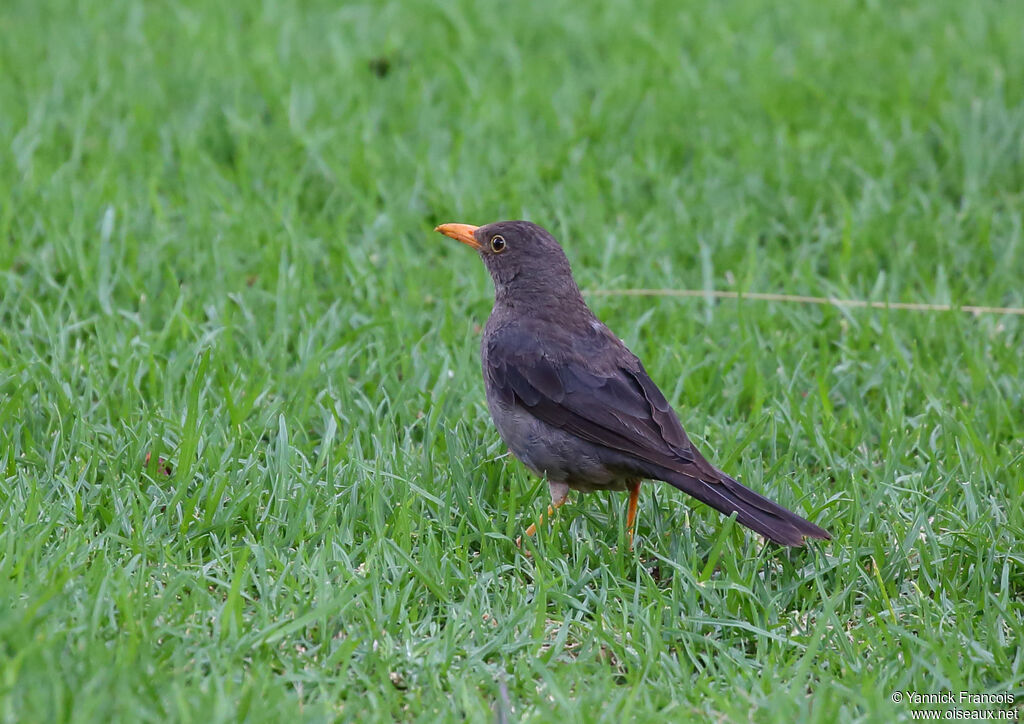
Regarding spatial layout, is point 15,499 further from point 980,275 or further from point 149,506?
point 980,275

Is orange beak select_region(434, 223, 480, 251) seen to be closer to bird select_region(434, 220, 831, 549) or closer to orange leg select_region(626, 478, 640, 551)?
bird select_region(434, 220, 831, 549)

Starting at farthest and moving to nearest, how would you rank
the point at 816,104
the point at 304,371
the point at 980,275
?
the point at 816,104 < the point at 980,275 < the point at 304,371

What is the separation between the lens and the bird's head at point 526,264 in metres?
4.87

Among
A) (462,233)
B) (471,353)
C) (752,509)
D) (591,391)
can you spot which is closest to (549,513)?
(591,391)

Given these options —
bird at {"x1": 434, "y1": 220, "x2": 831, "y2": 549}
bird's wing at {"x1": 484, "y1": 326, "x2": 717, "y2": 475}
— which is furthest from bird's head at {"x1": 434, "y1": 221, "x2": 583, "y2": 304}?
bird's wing at {"x1": 484, "y1": 326, "x2": 717, "y2": 475}

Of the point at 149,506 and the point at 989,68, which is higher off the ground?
the point at 989,68

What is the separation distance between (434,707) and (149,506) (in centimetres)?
129

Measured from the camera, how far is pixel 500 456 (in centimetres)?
471

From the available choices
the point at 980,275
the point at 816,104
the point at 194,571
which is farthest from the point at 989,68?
the point at 194,571

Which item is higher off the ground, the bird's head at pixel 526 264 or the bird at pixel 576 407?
the bird's head at pixel 526 264

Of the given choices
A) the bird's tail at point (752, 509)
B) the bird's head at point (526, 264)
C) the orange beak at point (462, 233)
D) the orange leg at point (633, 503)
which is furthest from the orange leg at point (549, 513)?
the orange beak at point (462, 233)

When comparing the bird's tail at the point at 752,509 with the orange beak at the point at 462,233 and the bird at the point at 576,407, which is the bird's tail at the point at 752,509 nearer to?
the bird at the point at 576,407

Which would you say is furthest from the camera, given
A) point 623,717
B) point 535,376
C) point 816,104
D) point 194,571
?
point 816,104

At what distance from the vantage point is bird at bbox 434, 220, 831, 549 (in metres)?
4.05
